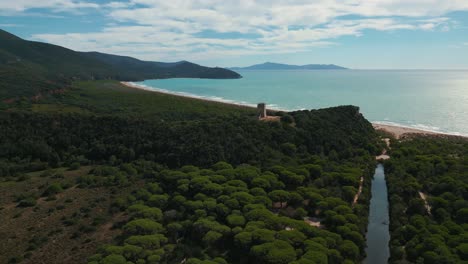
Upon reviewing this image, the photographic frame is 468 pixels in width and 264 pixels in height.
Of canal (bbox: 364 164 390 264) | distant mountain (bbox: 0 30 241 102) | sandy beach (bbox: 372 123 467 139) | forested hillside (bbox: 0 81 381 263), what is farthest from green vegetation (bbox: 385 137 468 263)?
distant mountain (bbox: 0 30 241 102)

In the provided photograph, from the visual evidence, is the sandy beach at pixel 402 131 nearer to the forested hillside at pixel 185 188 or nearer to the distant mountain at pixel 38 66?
the forested hillside at pixel 185 188

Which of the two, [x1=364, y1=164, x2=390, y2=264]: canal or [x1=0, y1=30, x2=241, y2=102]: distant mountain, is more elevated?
[x1=0, y1=30, x2=241, y2=102]: distant mountain

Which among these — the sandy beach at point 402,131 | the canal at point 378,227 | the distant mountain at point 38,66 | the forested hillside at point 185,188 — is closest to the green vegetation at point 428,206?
the canal at point 378,227

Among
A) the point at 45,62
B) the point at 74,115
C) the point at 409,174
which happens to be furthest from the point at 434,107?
the point at 45,62

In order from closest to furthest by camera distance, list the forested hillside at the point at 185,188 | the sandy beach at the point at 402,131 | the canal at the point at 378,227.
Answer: the forested hillside at the point at 185,188, the canal at the point at 378,227, the sandy beach at the point at 402,131

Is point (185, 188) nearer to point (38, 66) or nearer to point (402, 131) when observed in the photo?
point (402, 131)

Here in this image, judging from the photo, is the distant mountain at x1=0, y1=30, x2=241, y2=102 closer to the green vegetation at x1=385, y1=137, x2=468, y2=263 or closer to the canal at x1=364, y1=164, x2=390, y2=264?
the canal at x1=364, y1=164, x2=390, y2=264

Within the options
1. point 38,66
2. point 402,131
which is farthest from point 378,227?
point 38,66
